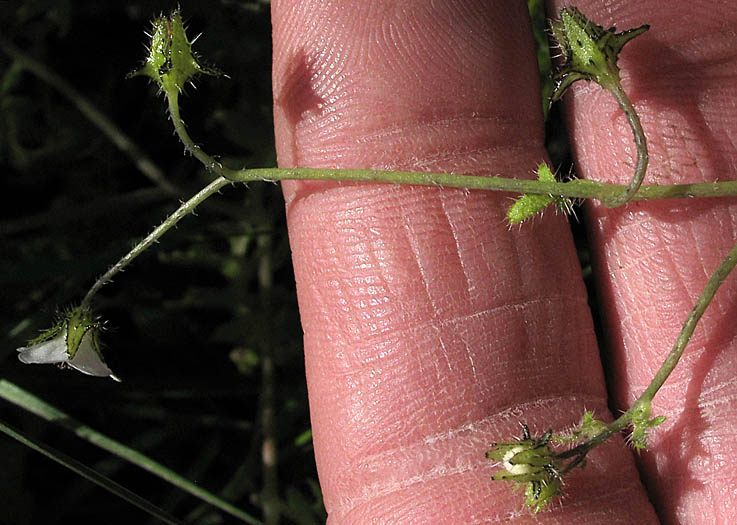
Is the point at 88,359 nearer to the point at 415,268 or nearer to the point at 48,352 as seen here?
the point at 48,352

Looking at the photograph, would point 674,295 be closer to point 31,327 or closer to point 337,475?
point 337,475

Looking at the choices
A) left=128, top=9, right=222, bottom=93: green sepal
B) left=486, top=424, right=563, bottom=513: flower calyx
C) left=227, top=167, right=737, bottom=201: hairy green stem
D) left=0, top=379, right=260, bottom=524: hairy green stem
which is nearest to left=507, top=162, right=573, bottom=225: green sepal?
left=227, top=167, right=737, bottom=201: hairy green stem

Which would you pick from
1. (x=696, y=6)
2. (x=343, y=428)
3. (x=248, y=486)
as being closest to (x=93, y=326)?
(x=343, y=428)

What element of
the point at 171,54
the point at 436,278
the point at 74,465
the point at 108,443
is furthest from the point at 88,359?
the point at 436,278

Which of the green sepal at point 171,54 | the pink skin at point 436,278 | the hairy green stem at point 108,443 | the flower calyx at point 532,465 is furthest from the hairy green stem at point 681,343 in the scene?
the green sepal at point 171,54

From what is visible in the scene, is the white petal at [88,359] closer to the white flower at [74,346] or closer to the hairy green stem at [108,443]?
the white flower at [74,346]

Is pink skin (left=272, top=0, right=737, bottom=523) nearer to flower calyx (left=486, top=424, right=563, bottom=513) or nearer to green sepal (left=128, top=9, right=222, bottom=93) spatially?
flower calyx (left=486, top=424, right=563, bottom=513)

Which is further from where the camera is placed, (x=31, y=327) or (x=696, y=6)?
(x=31, y=327)
